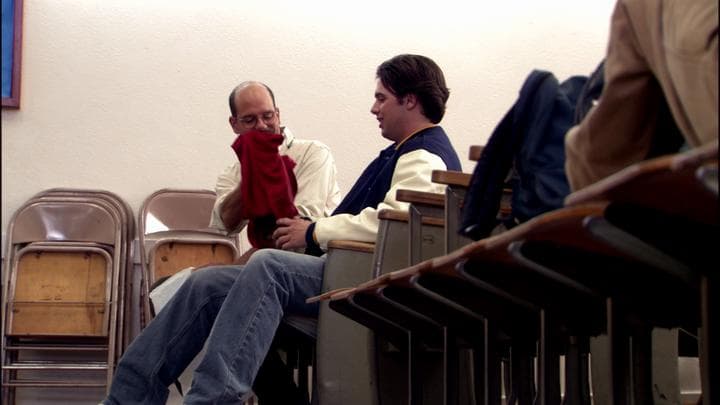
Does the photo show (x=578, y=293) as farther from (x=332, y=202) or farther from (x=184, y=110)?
(x=184, y=110)

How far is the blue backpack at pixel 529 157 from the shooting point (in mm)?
1925

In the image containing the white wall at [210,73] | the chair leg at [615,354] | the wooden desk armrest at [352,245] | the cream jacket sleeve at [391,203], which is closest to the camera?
the chair leg at [615,354]

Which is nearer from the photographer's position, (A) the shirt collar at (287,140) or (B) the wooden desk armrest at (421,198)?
(B) the wooden desk armrest at (421,198)

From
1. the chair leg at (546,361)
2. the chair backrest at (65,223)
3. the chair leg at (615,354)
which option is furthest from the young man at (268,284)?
the chair backrest at (65,223)

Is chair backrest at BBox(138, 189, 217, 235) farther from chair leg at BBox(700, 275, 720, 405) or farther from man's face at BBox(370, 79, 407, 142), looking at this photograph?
chair leg at BBox(700, 275, 720, 405)

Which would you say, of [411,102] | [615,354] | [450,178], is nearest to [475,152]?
[450,178]

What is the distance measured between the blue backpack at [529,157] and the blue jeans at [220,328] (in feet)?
3.36

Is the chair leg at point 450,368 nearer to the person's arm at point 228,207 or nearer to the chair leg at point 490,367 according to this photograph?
the chair leg at point 490,367

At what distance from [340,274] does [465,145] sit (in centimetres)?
259

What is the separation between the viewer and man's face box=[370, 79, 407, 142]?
3424mm

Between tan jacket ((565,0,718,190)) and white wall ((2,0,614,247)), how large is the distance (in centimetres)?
390

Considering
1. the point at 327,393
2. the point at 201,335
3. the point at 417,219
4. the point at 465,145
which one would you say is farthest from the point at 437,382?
the point at 465,145

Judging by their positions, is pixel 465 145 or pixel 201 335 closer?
pixel 201 335

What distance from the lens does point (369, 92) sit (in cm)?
544
